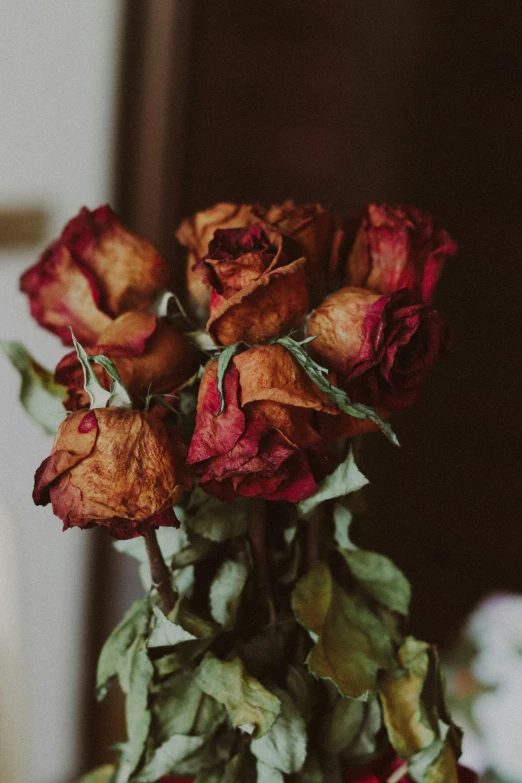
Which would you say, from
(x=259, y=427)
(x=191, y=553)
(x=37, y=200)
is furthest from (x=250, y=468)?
(x=37, y=200)

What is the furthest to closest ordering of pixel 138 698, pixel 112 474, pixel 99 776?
pixel 99 776
pixel 138 698
pixel 112 474

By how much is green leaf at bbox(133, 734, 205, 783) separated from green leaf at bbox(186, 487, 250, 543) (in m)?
0.13

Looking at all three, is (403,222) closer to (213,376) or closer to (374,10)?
(213,376)

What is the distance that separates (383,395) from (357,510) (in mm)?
129

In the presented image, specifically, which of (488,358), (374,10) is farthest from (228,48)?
(488,358)

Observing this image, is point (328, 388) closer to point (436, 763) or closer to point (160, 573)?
point (160, 573)

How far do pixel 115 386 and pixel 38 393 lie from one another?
0.17 meters

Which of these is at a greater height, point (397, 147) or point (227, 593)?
point (397, 147)

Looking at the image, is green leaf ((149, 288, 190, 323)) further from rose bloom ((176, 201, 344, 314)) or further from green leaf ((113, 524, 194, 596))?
green leaf ((113, 524, 194, 596))

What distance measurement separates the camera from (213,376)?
15.4 inches

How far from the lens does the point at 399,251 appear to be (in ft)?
1.43

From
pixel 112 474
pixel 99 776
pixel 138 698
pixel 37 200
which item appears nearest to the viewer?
pixel 112 474

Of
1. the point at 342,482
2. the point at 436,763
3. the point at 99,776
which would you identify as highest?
the point at 342,482

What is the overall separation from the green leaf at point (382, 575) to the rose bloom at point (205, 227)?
0.20 m
